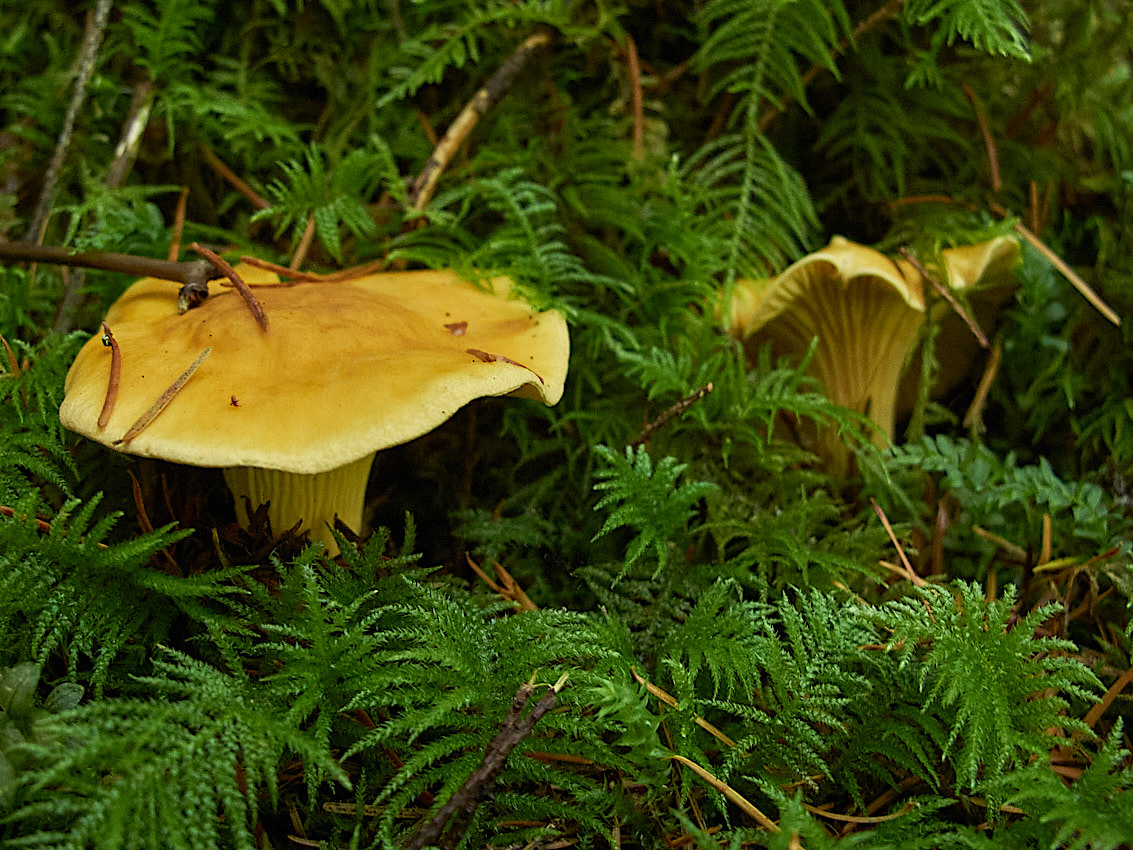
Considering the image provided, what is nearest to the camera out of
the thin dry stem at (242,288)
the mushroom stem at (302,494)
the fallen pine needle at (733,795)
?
the fallen pine needle at (733,795)

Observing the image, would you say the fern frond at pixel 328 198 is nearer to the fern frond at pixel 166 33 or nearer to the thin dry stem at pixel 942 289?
the fern frond at pixel 166 33

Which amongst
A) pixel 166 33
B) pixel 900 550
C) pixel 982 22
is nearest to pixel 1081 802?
pixel 900 550

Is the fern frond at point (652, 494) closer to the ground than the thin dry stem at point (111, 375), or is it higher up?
closer to the ground

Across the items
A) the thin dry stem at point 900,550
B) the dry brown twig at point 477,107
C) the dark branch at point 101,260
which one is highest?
the dry brown twig at point 477,107

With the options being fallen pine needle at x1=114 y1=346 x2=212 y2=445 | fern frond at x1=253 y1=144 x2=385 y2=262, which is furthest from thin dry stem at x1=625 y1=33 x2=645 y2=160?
fallen pine needle at x1=114 y1=346 x2=212 y2=445

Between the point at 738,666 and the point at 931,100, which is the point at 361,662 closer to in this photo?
the point at 738,666

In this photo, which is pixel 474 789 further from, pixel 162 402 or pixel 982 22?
pixel 982 22

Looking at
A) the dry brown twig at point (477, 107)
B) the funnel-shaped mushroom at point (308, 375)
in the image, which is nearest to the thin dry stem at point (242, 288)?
the funnel-shaped mushroom at point (308, 375)

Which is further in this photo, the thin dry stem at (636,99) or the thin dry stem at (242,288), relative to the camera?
the thin dry stem at (636,99)
